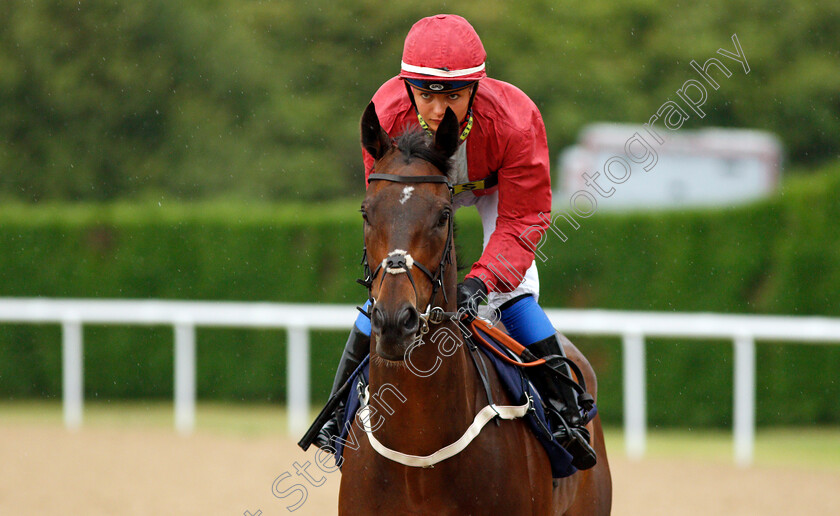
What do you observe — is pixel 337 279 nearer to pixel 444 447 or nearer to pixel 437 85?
pixel 437 85

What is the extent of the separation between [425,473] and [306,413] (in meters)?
7.10

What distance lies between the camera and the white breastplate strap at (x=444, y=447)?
11.0ft

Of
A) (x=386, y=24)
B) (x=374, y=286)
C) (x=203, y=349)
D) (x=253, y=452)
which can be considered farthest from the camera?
(x=386, y=24)

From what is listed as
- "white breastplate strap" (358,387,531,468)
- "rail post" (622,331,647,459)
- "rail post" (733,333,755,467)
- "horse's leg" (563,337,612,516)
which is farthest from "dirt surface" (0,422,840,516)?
"white breastplate strap" (358,387,531,468)

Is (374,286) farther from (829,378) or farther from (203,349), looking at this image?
(203,349)

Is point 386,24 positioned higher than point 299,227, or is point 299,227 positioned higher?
point 386,24

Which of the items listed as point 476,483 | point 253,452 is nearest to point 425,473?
point 476,483

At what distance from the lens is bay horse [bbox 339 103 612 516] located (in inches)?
122

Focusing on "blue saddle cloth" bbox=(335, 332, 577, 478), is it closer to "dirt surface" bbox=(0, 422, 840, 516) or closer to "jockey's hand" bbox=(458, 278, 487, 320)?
"jockey's hand" bbox=(458, 278, 487, 320)

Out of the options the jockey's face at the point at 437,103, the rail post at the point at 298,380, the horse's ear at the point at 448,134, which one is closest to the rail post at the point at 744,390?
the rail post at the point at 298,380

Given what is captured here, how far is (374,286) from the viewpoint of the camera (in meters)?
3.06

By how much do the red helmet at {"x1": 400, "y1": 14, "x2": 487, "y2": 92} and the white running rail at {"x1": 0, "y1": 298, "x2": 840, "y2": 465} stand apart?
6.12m

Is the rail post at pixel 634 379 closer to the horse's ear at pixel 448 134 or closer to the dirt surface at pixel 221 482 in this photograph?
the dirt surface at pixel 221 482

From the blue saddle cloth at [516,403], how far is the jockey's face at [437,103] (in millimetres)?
835
